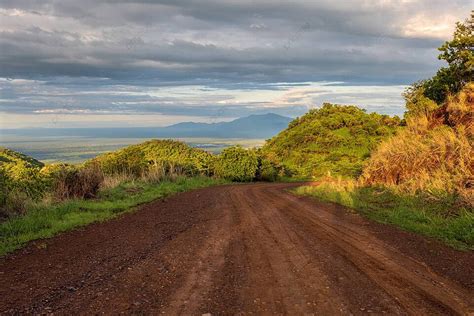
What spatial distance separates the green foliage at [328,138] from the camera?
4955cm

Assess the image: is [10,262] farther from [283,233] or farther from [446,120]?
[446,120]

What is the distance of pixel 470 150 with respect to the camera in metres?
14.6

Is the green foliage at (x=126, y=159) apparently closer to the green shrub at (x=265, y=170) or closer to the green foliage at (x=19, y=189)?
the green foliage at (x=19, y=189)

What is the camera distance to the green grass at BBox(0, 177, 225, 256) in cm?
957

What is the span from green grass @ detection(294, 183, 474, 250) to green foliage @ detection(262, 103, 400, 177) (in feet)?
96.9

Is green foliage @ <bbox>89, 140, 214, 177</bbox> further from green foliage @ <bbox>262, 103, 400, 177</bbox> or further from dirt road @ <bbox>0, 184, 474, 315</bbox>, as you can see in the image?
dirt road @ <bbox>0, 184, 474, 315</bbox>

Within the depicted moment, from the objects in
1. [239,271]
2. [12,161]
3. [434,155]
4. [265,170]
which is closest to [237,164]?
[265,170]

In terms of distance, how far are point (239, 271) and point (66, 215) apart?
7.40m

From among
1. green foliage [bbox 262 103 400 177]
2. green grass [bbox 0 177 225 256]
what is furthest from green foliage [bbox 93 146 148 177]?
green foliage [bbox 262 103 400 177]

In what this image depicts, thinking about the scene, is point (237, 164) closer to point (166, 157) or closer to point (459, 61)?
point (166, 157)

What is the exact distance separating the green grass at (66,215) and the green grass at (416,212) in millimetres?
8247

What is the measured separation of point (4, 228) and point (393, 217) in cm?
1075

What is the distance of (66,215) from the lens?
1196 centimetres

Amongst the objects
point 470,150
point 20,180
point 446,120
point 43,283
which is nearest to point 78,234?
point 43,283
